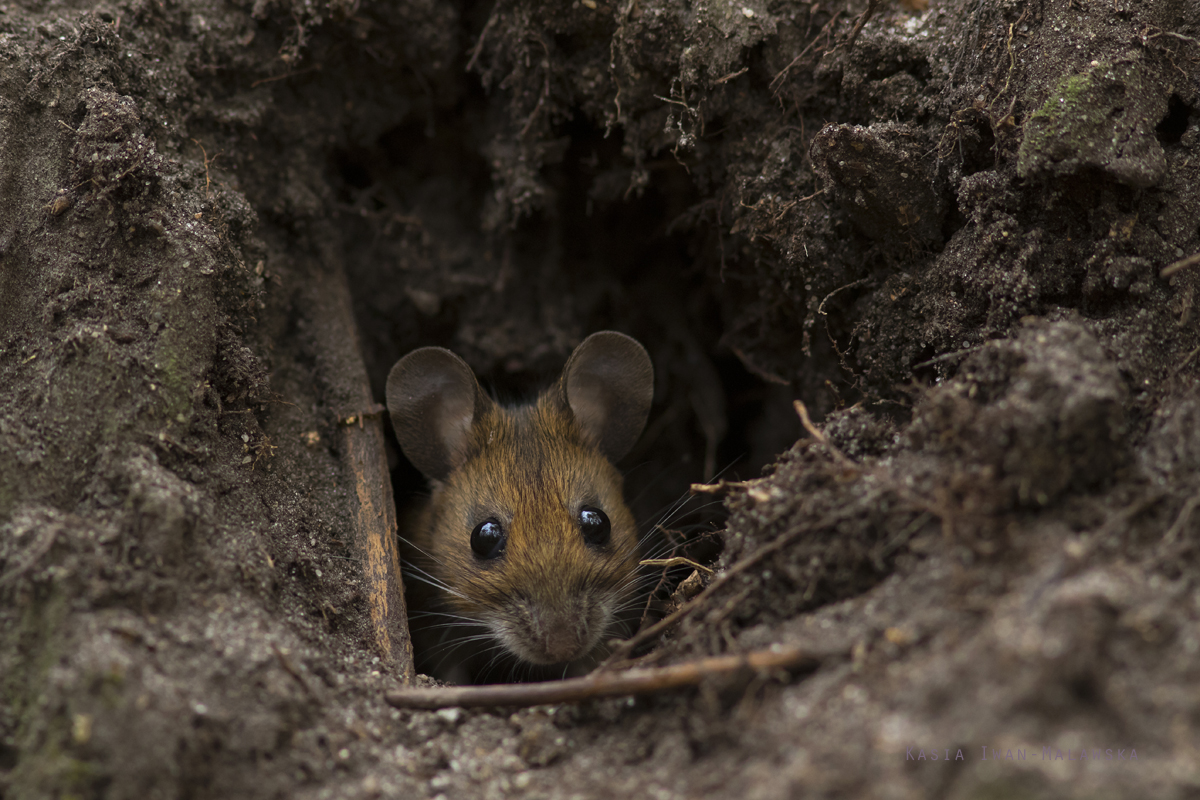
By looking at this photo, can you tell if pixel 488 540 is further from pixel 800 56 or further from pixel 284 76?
pixel 800 56

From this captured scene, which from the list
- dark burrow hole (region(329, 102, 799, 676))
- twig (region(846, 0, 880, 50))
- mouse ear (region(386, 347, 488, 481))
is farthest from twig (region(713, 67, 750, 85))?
mouse ear (region(386, 347, 488, 481))

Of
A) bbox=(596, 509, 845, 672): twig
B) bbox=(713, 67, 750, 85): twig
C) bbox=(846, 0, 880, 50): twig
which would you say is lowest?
bbox=(596, 509, 845, 672): twig

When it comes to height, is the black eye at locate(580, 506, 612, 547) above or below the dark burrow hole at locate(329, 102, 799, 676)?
below

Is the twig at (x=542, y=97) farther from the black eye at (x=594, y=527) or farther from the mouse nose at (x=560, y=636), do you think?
the mouse nose at (x=560, y=636)

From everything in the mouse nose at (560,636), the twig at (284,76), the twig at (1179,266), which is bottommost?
the mouse nose at (560,636)

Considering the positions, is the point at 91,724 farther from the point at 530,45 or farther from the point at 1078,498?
the point at 530,45

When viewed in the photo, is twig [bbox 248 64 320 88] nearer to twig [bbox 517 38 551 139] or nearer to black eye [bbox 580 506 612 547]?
twig [bbox 517 38 551 139]

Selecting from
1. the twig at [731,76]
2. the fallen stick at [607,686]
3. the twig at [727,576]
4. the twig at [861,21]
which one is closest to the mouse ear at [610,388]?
the twig at [731,76]
